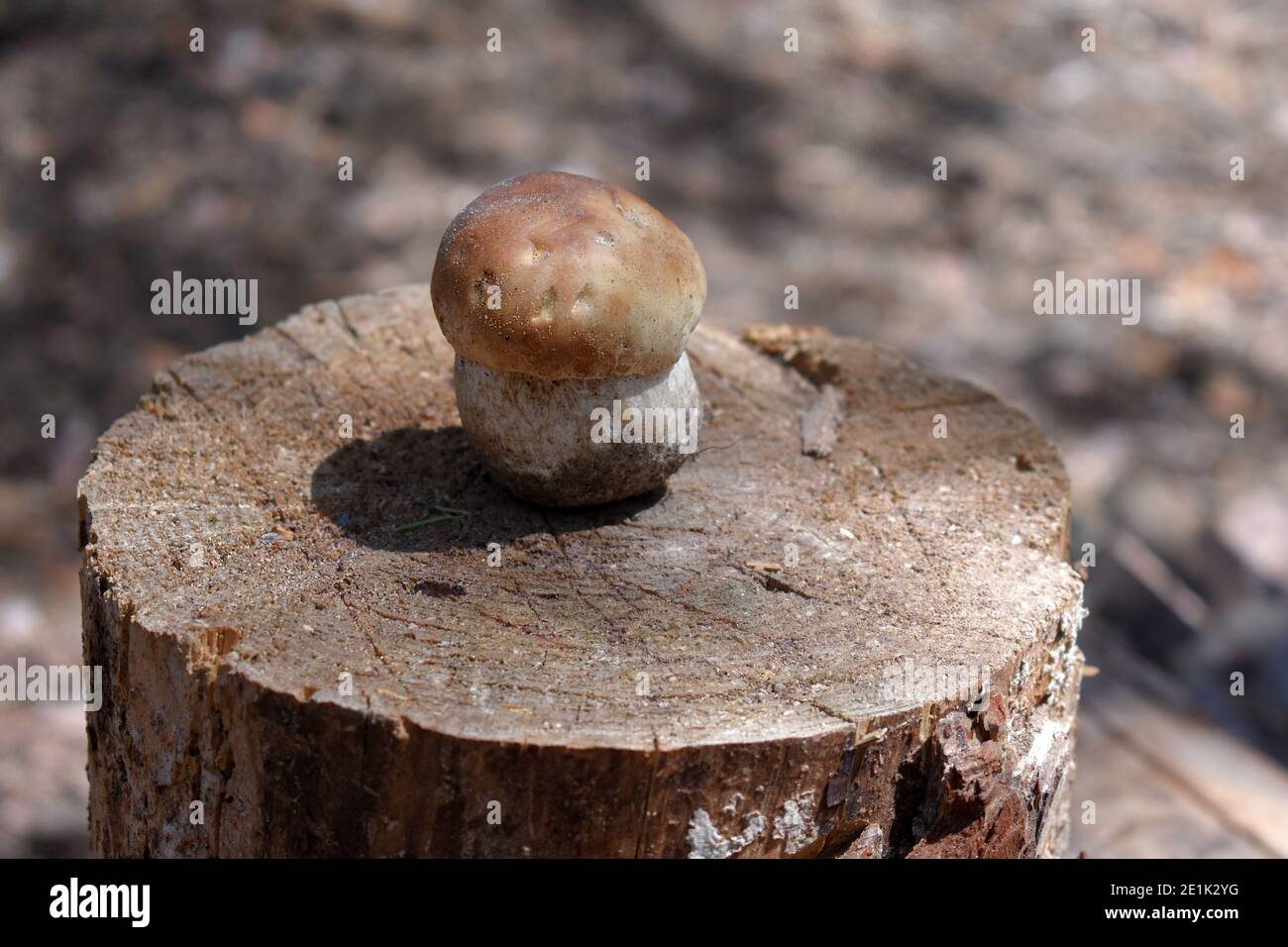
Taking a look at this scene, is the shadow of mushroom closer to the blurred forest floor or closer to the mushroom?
the mushroom

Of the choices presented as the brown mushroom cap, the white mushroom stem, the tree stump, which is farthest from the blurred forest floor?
the brown mushroom cap

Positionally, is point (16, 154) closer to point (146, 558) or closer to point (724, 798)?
point (146, 558)

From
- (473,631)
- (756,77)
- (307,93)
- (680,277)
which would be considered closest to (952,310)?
(756,77)

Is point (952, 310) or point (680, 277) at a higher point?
point (952, 310)

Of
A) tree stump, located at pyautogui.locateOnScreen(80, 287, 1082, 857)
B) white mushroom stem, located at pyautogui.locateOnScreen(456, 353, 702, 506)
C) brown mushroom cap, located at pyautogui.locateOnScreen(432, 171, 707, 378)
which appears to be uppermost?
brown mushroom cap, located at pyautogui.locateOnScreen(432, 171, 707, 378)

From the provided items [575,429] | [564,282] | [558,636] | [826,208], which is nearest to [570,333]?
[564,282]

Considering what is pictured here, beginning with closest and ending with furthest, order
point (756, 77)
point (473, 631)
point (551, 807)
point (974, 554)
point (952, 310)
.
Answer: point (551, 807)
point (473, 631)
point (974, 554)
point (952, 310)
point (756, 77)
